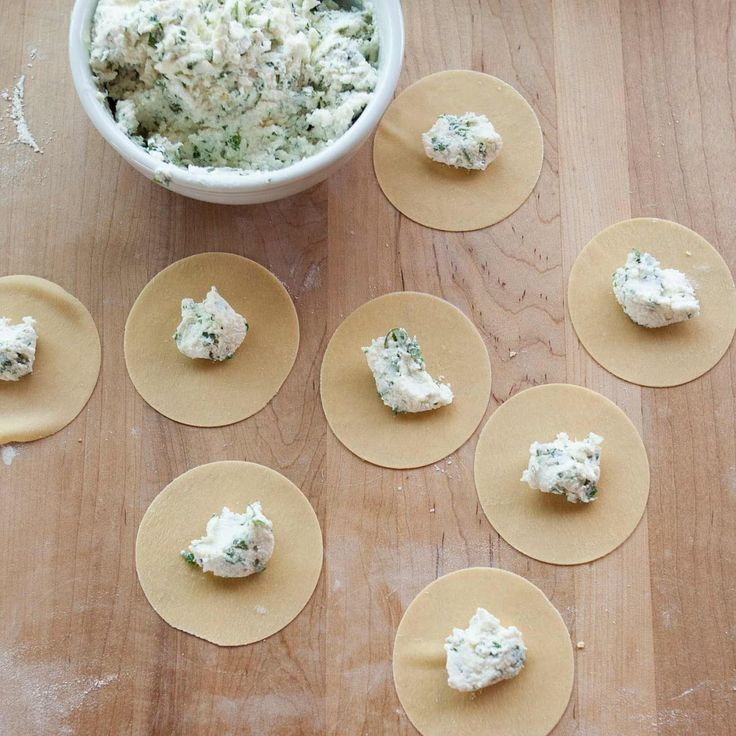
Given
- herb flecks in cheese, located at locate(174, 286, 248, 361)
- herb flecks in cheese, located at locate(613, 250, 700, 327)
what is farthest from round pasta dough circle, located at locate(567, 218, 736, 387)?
herb flecks in cheese, located at locate(174, 286, 248, 361)

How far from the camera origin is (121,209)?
4.57 ft

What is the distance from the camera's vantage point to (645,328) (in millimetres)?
1391

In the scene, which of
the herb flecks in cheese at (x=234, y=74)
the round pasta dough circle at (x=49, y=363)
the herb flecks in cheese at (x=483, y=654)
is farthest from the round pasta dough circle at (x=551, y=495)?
the round pasta dough circle at (x=49, y=363)

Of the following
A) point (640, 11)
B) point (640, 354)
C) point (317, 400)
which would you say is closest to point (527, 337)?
point (640, 354)

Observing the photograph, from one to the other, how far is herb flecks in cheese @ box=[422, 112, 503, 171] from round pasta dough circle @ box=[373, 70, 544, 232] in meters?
0.02

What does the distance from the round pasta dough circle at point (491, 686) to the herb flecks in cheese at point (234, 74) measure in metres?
0.70

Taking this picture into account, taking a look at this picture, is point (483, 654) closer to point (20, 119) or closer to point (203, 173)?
point (203, 173)

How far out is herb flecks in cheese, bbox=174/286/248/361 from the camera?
1.31 meters

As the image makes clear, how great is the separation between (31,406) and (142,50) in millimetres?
573

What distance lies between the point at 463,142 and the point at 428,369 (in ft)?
1.22

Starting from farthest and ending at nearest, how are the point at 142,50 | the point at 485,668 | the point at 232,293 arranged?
the point at 232,293, the point at 485,668, the point at 142,50

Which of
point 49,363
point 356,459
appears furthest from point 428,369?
point 49,363

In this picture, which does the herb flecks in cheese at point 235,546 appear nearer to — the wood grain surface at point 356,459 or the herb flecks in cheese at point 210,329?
the wood grain surface at point 356,459

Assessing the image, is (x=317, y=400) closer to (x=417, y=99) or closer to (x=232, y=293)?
(x=232, y=293)
